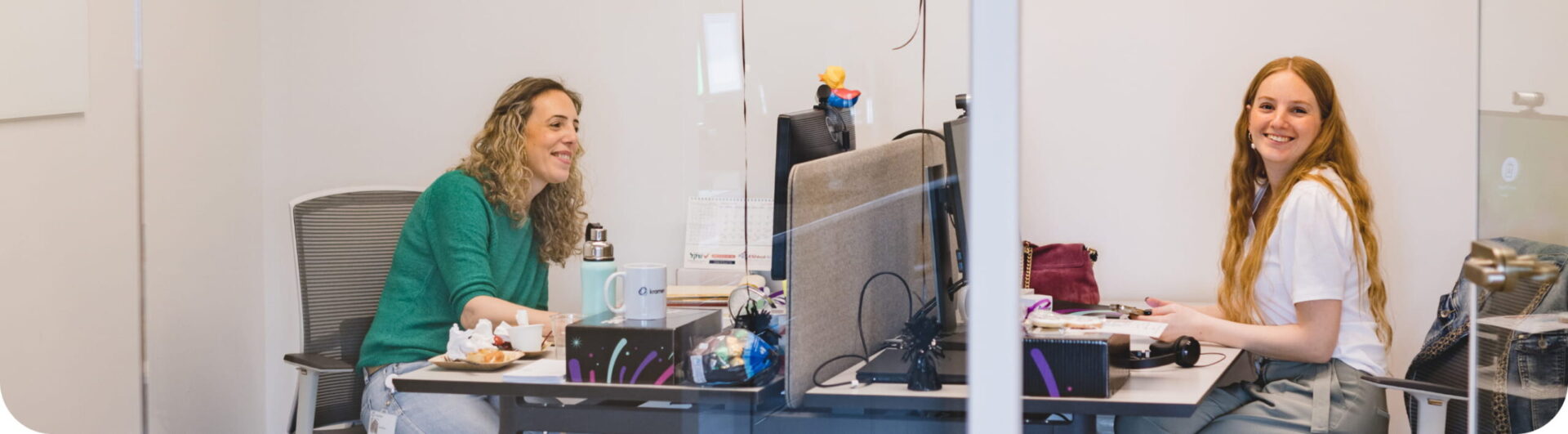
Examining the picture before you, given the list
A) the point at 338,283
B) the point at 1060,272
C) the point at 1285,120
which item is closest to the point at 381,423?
the point at 338,283

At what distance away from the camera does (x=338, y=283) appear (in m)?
2.05

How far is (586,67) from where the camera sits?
5.89 feet

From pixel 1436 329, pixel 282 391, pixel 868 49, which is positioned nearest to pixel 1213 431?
pixel 1436 329

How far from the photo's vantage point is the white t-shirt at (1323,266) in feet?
6.28

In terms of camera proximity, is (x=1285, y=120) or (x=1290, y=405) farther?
(x=1285, y=120)

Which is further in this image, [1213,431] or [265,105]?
[1213,431]

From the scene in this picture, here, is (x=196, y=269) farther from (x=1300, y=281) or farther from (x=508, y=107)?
(x=1300, y=281)

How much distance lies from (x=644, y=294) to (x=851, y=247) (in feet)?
0.94

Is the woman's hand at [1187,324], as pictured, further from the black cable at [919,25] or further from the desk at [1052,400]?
the black cable at [919,25]

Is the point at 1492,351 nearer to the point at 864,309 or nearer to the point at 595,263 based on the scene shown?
the point at 864,309

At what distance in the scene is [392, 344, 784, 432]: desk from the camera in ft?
5.14

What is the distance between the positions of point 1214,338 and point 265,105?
153cm

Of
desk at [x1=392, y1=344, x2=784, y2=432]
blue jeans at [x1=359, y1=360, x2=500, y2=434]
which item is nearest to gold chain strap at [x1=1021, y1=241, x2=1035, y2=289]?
Result: desk at [x1=392, y1=344, x2=784, y2=432]

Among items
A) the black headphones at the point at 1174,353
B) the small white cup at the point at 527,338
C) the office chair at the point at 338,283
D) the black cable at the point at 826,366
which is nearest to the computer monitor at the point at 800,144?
the black cable at the point at 826,366
